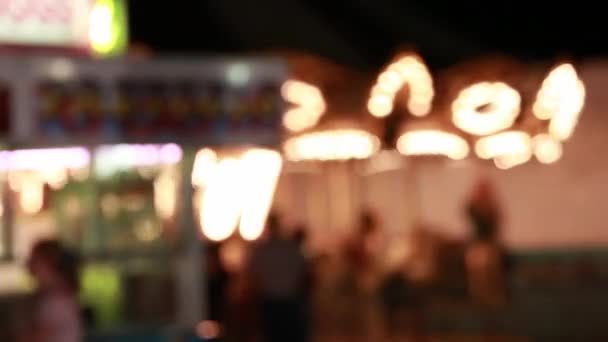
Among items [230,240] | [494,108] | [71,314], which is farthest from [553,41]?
[71,314]

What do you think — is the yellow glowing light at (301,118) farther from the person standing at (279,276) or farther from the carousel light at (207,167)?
the person standing at (279,276)

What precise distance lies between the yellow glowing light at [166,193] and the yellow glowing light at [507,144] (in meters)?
6.35

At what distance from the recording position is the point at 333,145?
15.4m

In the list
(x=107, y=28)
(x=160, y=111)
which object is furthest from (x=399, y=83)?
(x=160, y=111)

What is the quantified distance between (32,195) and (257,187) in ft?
18.4

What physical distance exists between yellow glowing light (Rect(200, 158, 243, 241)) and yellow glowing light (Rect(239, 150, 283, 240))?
11 cm

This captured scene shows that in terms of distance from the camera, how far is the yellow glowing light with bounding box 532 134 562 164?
15.3 metres

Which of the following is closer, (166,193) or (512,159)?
(166,193)

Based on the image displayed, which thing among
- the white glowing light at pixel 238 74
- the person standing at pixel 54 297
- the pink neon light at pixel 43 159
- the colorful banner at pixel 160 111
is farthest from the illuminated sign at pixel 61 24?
the person standing at pixel 54 297

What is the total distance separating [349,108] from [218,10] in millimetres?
1855

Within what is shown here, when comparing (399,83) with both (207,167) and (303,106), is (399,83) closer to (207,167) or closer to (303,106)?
→ (303,106)

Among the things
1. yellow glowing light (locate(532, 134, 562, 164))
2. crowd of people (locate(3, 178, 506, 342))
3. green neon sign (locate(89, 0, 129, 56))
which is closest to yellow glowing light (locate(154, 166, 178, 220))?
green neon sign (locate(89, 0, 129, 56))

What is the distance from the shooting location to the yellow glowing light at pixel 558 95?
49.1 ft

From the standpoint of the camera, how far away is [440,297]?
16.6 metres
